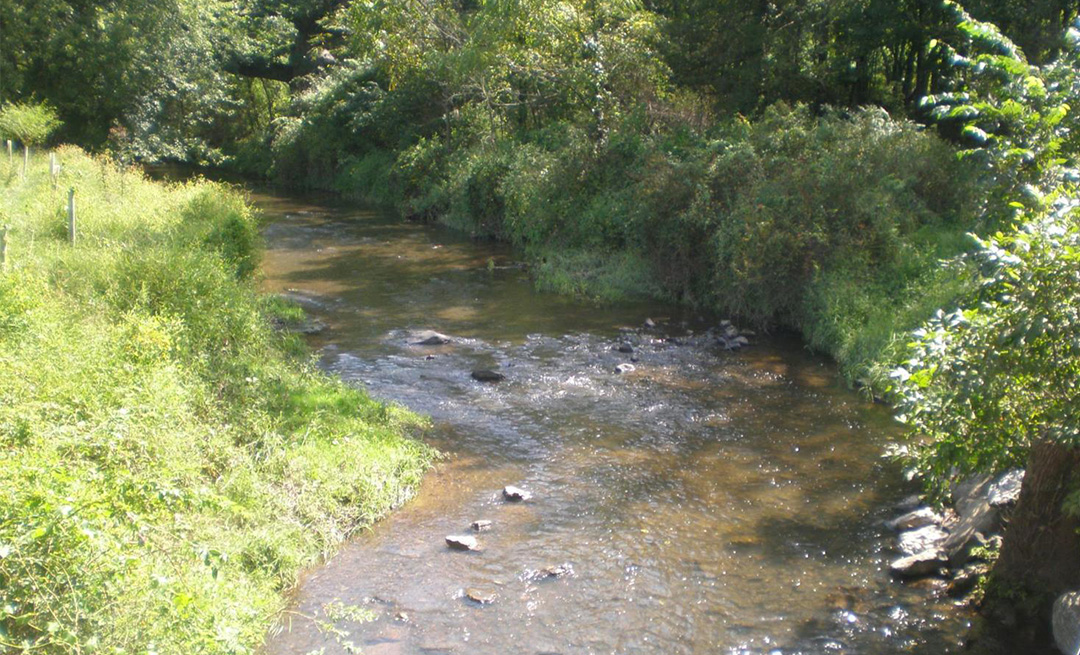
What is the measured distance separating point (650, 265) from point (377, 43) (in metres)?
10.4

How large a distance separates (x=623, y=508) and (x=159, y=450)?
411cm

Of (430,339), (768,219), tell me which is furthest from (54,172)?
(768,219)

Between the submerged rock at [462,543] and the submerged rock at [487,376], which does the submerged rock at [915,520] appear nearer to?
the submerged rock at [462,543]

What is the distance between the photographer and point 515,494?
29.6ft

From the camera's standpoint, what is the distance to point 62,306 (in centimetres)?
935

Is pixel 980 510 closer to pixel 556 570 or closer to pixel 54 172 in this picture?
pixel 556 570

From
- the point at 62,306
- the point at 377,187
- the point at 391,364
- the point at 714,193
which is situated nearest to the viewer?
the point at 62,306

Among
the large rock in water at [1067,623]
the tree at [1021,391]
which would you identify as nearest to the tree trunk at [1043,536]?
the tree at [1021,391]

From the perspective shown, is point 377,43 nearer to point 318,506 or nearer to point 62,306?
point 62,306

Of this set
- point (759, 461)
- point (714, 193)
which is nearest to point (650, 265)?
point (714, 193)

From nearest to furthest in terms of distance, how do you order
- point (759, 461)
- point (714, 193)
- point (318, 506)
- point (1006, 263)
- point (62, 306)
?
point (1006, 263), point (318, 506), point (62, 306), point (759, 461), point (714, 193)

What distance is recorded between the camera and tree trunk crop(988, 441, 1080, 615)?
673cm

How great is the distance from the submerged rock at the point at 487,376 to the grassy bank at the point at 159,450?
2041 mm

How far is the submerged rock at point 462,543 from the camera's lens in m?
8.02
